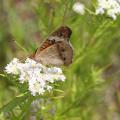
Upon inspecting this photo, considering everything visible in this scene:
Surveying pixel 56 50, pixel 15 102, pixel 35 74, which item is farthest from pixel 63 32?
pixel 15 102

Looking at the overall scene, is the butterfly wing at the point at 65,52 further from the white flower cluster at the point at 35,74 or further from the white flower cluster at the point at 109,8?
the white flower cluster at the point at 109,8

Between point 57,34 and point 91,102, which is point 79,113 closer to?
point 91,102

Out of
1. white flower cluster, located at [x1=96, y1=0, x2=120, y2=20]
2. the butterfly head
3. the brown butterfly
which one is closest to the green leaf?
the brown butterfly

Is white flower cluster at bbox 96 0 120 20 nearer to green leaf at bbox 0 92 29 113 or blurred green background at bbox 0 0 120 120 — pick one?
blurred green background at bbox 0 0 120 120

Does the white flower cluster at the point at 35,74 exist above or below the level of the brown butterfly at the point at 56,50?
below

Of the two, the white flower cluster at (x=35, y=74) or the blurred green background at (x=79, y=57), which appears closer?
the white flower cluster at (x=35, y=74)

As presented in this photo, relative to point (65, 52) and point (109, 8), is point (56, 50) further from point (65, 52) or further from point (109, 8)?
point (109, 8)

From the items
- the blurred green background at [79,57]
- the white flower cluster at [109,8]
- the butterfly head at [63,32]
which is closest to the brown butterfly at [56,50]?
the butterfly head at [63,32]
